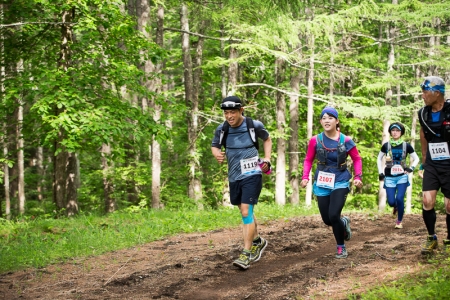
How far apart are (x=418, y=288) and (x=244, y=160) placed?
2.93 meters

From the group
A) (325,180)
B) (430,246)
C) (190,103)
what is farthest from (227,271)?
(190,103)

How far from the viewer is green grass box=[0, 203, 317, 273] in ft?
26.8

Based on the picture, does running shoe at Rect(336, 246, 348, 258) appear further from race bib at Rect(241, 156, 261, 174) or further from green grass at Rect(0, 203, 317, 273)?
green grass at Rect(0, 203, 317, 273)

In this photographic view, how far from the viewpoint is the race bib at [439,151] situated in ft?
19.4

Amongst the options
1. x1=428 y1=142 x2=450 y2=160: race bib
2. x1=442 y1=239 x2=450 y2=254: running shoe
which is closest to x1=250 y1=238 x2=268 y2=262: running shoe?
x1=442 y1=239 x2=450 y2=254: running shoe

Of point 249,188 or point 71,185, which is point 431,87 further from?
point 71,185

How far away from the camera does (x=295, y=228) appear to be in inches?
383

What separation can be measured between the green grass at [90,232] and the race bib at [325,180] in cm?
414

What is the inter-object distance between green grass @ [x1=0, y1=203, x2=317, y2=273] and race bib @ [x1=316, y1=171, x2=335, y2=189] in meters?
4.14

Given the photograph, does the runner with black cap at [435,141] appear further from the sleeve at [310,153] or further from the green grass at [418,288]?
the sleeve at [310,153]

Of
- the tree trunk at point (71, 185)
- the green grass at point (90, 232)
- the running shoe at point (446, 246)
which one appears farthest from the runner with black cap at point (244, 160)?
the tree trunk at point (71, 185)

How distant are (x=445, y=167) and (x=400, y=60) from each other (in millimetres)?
17537

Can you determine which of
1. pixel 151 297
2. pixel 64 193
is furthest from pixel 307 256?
pixel 64 193

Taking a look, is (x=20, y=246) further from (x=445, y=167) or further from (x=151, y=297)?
(x=445, y=167)
